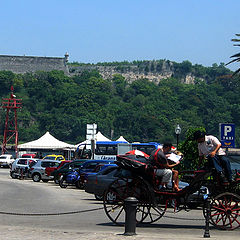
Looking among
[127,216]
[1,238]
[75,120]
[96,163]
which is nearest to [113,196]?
[127,216]

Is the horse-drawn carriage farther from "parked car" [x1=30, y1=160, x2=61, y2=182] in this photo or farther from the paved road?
"parked car" [x1=30, y1=160, x2=61, y2=182]

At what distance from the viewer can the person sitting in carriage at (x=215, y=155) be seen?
14789 mm

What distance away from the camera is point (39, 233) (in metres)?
14.2

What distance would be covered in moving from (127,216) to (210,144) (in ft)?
8.79

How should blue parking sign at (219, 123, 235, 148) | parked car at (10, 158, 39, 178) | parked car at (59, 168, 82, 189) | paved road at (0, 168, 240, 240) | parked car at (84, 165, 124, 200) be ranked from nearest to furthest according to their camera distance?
paved road at (0, 168, 240, 240), blue parking sign at (219, 123, 235, 148), parked car at (84, 165, 124, 200), parked car at (59, 168, 82, 189), parked car at (10, 158, 39, 178)

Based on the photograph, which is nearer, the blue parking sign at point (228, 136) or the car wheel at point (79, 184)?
the blue parking sign at point (228, 136)

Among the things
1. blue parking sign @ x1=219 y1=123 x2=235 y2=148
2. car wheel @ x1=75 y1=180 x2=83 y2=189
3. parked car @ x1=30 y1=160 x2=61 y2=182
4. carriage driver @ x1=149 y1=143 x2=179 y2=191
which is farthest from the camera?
parked car @ x1=30 y1=160 x2=61 y2=182

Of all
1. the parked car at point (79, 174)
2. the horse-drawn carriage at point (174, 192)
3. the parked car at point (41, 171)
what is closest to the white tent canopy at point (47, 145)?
the parked car at point (41, 171)

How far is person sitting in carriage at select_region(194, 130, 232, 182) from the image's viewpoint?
1479 centimetres

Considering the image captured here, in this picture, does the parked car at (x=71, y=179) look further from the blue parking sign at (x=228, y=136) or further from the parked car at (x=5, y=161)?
the parked car at (x=5, y=161)

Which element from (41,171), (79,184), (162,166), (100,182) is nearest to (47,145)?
(41,171)

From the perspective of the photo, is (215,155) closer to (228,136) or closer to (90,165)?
(228,136)

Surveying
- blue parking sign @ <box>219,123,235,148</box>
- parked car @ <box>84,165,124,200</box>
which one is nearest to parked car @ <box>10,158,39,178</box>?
parked car @ <box>84,165,124,200</box>

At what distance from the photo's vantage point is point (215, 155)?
49.0ft
